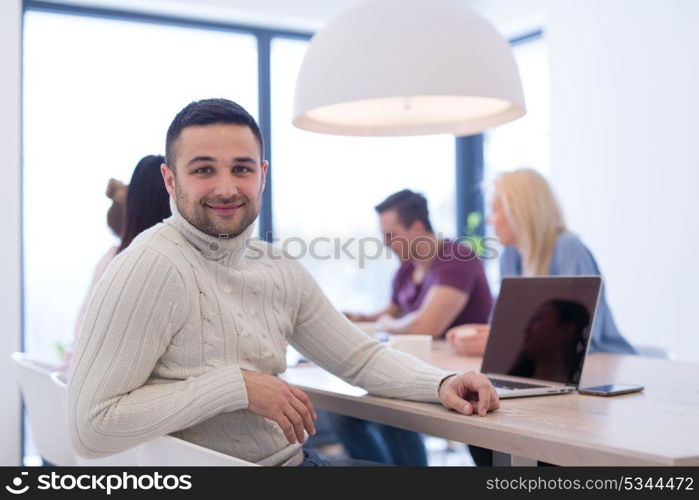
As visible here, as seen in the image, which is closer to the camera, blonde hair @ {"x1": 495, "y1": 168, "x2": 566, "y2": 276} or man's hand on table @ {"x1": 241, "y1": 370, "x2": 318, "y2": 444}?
man's hand on table @ {"x1": 241, "y1": 370, "x2": 318, "y2": 444}

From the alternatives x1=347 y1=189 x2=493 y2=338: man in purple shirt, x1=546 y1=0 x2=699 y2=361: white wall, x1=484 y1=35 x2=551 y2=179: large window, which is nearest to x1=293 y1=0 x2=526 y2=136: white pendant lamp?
x1=347 y1=189 x2=493 y2=338: man in purple shirt

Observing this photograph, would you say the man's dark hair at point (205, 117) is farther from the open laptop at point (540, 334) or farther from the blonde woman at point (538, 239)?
the blonde woman at point (538, 239)

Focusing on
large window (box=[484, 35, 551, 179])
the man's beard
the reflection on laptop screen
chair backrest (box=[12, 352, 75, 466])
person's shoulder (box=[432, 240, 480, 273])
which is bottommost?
chair backrest (box=[12, 352, 75, 466])

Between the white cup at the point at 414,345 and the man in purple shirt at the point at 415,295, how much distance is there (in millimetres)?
622

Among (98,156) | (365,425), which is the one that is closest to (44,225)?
(98,156)

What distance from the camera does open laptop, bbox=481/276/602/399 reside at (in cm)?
169

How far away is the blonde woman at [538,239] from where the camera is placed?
2.56m

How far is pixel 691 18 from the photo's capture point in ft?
11.9

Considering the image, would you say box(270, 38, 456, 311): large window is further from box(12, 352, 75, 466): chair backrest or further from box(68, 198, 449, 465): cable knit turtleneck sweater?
box(68, 198, 449, 465): cable knit turtleneck sweater

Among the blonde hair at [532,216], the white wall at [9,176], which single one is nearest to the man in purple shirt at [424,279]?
the blonde hair at [532,216]

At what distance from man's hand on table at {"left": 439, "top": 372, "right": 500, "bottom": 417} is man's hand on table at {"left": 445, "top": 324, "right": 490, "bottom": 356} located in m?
0.78

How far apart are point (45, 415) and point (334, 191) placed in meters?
2.86

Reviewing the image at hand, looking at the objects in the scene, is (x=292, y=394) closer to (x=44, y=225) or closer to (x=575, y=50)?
(x=44, y=225)

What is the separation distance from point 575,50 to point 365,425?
8.23 ft
